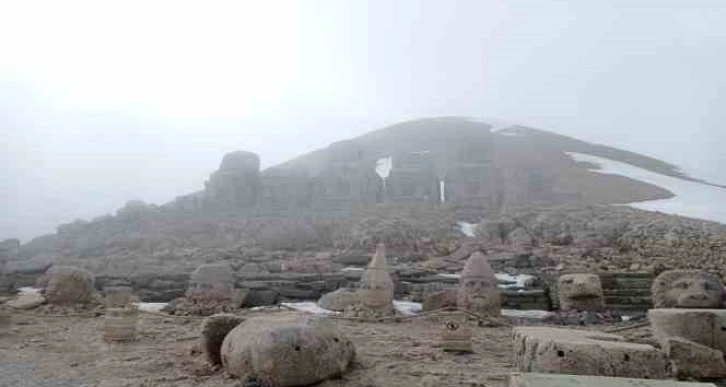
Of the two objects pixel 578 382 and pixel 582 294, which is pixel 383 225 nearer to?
pixel 582 294

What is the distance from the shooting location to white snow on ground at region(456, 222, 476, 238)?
29.5m

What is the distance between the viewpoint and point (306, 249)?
2616cm

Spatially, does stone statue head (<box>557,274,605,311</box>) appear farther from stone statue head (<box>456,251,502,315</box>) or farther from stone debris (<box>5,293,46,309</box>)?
stone debris (<box>5,293,46,309</box>)

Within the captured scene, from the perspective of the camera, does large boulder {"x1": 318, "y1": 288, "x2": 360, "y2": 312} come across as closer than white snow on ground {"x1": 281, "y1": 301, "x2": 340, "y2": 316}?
No

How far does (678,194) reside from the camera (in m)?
46.5

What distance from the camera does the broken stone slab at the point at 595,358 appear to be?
226 inches

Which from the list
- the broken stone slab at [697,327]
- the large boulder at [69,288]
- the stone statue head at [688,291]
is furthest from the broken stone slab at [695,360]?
the large boulder at [69,288]

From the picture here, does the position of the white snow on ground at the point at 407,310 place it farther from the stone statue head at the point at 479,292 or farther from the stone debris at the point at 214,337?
the stone debris at the point at 214,337

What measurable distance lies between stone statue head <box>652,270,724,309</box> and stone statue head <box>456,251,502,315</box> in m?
2.87

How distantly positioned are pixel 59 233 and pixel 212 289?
22.6 meters

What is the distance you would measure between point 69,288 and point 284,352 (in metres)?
9.20

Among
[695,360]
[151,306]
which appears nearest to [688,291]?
[695,360]

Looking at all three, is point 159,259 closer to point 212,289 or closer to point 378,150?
point 212,289

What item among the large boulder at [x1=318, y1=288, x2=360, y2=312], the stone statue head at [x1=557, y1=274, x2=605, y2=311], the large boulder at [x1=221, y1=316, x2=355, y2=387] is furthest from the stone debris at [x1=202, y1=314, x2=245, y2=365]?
the stone statue head at [x1=557, y1=274, x2=605, y2=311]
